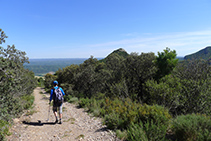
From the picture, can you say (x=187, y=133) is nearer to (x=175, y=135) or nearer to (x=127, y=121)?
(x=175, y=135)

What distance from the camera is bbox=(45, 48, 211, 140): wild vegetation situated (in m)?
4.22

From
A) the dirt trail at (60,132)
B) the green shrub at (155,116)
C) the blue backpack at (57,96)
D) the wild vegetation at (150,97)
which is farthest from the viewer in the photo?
the blue backpack at (57,96)

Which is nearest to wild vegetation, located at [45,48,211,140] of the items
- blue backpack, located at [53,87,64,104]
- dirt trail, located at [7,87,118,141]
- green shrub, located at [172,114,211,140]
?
green shrub, located at [172,114,211,140]

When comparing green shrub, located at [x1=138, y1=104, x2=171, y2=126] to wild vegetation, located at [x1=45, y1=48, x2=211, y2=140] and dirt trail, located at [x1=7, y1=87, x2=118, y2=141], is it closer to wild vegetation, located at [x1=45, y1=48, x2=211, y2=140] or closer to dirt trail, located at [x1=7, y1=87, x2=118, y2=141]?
wild vegetation, located at [x1=45, y1=48, x2=211, y2=140]

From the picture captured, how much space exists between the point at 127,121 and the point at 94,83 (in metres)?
13.4

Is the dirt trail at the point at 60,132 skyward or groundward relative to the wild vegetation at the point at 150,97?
groundward

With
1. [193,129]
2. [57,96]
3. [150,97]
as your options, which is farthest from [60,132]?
[150,97]

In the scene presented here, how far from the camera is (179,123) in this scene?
13.7ft

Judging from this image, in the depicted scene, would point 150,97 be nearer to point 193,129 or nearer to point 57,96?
point 193,129

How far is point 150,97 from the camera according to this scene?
9742mm

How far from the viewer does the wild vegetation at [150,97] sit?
4223mm

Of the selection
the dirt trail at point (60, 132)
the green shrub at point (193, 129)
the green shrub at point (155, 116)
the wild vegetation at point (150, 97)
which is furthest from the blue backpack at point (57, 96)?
the green shrub at point (193, 129)

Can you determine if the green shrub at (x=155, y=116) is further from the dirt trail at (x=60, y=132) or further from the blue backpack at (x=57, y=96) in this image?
the blue backpack at (x=57, y=96)

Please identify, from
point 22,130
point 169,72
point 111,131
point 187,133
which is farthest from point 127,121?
point 169,72
